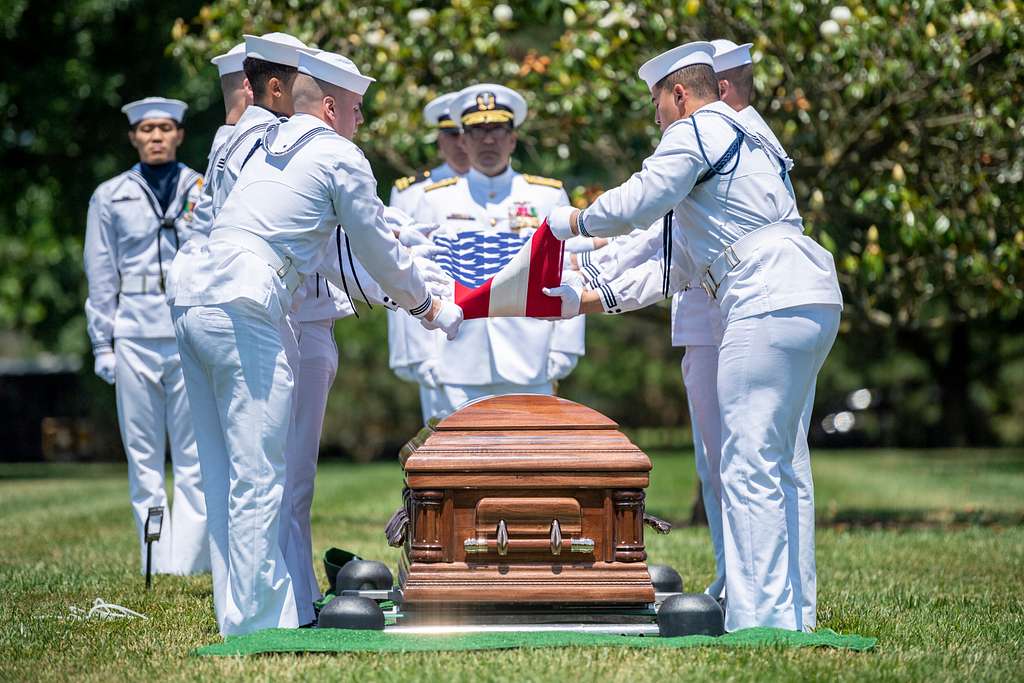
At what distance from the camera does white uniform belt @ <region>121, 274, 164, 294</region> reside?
8.74 meters

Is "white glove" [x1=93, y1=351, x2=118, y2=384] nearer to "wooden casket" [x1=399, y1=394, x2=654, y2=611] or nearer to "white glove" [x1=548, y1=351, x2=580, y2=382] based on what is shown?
"white glove" [x1=548, y1=351, x2=580, y2=382]

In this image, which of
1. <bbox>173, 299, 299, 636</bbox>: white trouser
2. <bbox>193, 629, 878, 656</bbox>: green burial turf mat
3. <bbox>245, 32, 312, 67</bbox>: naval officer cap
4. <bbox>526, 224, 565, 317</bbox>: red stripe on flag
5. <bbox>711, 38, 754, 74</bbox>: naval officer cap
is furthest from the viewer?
<bbox>711, 38, 754, 74</bbox>: naval officer cap

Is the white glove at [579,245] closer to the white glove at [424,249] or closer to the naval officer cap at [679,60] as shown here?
the white glove at [424,249]

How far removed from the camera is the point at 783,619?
566 centimetres

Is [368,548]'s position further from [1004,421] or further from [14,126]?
[1004,421]

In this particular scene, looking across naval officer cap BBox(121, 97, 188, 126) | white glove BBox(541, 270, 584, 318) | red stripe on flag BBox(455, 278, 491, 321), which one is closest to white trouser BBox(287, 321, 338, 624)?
red stripe on flag BBox(455, 278, 491, 321)

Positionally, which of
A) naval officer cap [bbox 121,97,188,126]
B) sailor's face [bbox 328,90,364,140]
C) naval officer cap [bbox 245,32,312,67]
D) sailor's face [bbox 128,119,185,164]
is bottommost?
sailor's face [bbox 328,90,364,140]

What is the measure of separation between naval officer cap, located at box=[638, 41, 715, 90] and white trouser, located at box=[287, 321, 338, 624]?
197cm

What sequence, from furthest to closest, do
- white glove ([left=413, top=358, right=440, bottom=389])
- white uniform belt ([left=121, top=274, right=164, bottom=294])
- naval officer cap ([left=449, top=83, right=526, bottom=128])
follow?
white uniform belt ([left=121, top=274, right=164, bottom=294]) → naval officer cap ([left=449, top=83, right=526, bottom=128]) → white glove ([left=413, top=358, right=440, bottom=389])

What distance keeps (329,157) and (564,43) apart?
5.49 m

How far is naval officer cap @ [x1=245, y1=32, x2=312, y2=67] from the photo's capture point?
5.75 m

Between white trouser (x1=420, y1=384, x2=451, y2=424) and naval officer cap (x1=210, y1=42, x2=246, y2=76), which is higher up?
naval officer cap (x1=210, y1=42, x2=246, y2=76)

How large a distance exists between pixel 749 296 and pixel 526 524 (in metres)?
1.31

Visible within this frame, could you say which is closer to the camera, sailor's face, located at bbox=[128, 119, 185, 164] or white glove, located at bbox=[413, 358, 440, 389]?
white glove, located at bbox=[413, 358, 440, 389]
